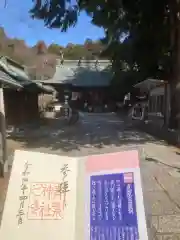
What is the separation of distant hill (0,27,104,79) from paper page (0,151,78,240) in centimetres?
4979

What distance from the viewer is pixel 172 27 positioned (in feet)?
50.3

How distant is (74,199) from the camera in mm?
2283

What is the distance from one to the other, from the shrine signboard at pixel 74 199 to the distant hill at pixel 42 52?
4982 centimetres

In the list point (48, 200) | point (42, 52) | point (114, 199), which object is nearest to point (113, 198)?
point (114, 199)

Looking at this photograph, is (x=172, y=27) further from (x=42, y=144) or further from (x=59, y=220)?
(x=59, y=220)

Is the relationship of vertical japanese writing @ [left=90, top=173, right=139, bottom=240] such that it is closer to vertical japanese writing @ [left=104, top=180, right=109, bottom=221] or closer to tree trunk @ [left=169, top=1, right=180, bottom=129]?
vertical japanese writing @ [left=104, top=180, right=109, bottom=221]

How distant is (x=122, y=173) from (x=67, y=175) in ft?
1.15

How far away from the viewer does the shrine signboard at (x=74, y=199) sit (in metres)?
2.17

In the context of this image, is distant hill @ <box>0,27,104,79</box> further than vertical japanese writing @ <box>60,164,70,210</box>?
Yes

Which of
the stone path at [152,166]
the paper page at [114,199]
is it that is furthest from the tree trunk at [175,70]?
the paper page at [114,199]

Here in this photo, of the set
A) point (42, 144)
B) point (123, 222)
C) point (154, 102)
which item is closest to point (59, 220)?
point (123, 222)

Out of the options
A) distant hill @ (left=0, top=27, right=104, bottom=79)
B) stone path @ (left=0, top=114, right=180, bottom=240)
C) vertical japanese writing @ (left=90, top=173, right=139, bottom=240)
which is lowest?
stone path @ (left=0, top=114, right=180, bottom=240)

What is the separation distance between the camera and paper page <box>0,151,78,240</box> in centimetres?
221

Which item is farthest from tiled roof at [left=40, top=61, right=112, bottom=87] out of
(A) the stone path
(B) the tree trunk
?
(A) the stone path
